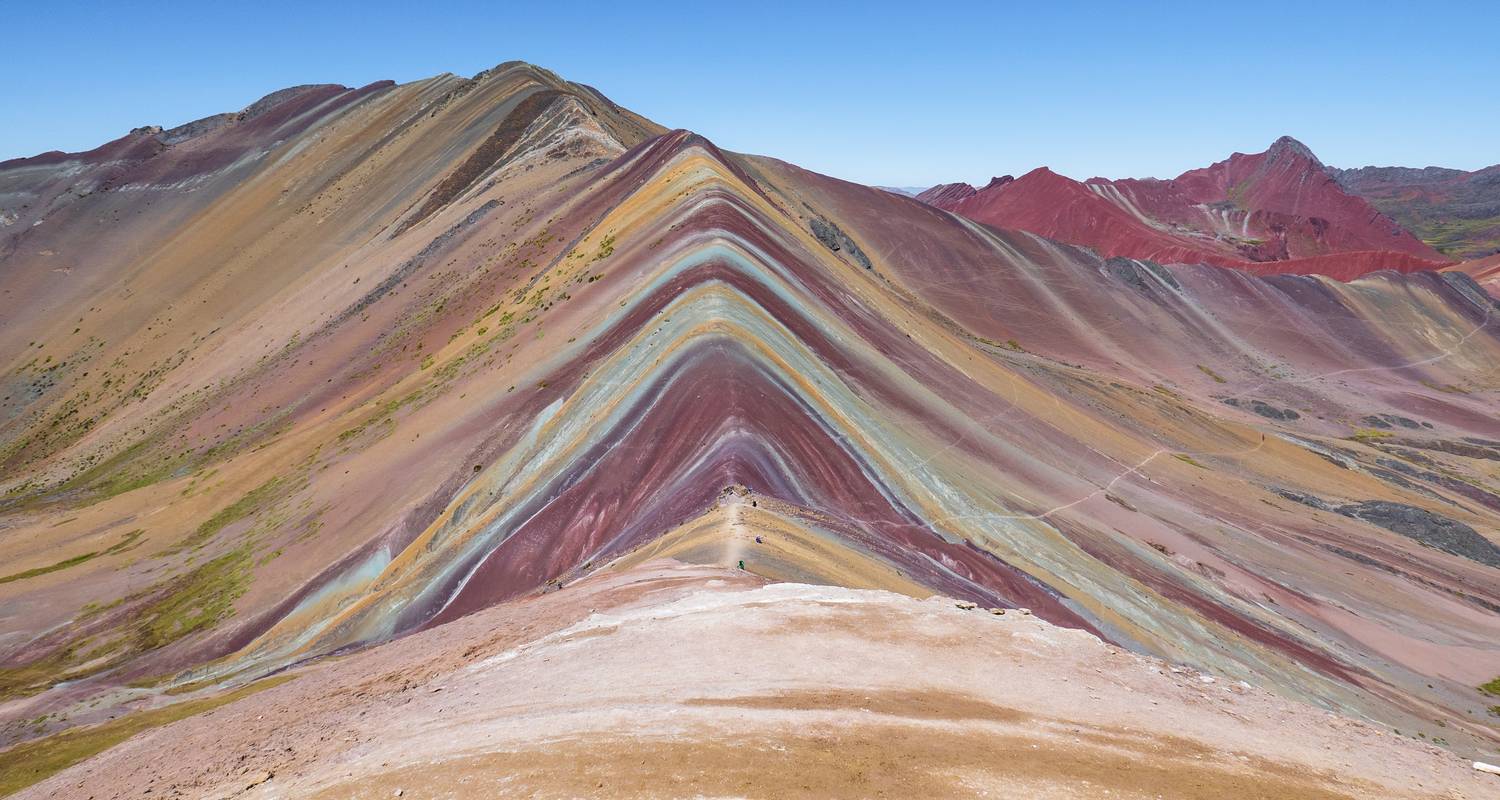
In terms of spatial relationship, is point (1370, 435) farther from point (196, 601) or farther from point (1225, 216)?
point (1225, 216)

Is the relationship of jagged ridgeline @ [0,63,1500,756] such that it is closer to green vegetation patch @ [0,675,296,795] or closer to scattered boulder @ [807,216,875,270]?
scattered boulder @ [807,216,875,270]

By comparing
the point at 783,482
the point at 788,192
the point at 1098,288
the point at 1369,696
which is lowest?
the point at 1369,696

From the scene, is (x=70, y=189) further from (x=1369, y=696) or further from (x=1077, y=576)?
(x=1369, y=696)

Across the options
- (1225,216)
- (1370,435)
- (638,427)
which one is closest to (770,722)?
(638,427)

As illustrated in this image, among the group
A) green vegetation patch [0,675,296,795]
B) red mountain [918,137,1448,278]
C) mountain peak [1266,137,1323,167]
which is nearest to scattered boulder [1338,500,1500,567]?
green vegetation patch [0,675,296,795]

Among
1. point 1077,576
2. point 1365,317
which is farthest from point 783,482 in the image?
point 1365,317

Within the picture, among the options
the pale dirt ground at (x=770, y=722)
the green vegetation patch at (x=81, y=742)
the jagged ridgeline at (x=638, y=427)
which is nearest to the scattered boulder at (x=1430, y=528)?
the jagged ridgeline at (x=638, y=427)
